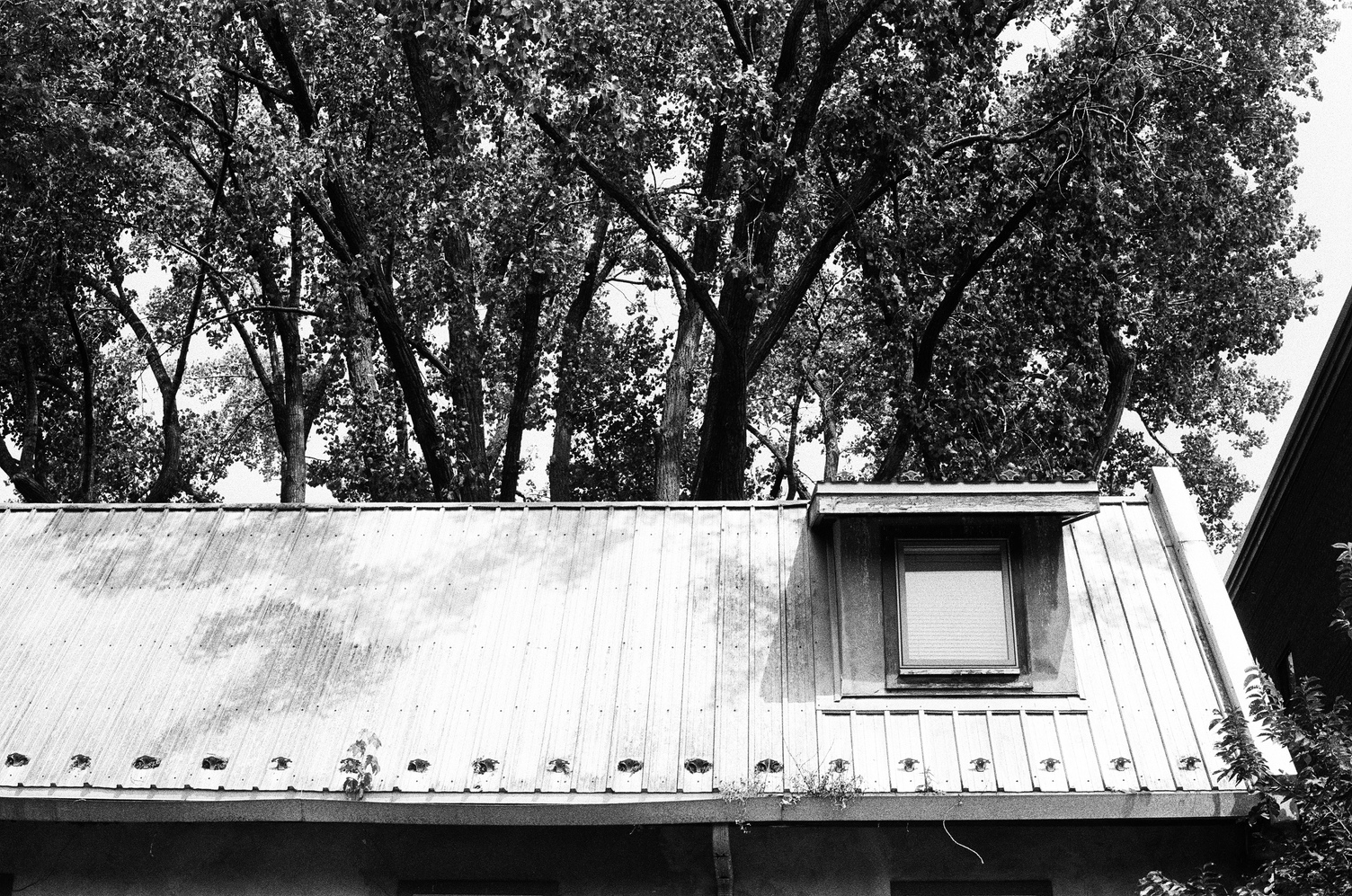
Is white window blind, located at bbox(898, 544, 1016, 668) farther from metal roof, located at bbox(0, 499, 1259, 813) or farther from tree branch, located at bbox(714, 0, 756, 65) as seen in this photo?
tree branch, located at bbox(714, 0, 756, 65)

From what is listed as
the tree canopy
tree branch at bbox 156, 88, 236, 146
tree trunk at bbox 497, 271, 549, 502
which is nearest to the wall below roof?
the tree canopy

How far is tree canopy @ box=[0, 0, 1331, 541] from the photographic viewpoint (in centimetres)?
1912

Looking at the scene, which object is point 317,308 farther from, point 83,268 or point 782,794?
point 782,794

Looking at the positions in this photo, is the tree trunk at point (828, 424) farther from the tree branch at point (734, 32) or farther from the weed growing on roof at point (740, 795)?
the weed growing on roof at point (740, 795)

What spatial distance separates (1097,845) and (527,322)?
605 inches

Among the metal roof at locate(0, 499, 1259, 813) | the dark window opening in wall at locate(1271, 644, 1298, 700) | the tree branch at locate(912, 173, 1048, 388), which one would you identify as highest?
the tree branch at locate(912, 173, 1048, 388)

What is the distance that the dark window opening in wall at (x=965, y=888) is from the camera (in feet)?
31.7

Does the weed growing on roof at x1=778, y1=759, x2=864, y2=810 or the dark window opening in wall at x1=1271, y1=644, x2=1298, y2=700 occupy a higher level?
the dark window opening in wall at x1=1271, y1=644, x2=1298, y2=700

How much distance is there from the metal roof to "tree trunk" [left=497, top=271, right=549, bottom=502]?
10.8 m

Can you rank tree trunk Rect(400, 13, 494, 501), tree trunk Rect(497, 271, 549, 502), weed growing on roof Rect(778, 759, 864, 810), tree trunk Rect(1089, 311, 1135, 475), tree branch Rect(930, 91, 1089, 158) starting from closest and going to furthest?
weed growing on roof Rect(778, 759, 864, 810), tree branch Rect(930, 91, 1089, 158), tree trunk Rect(400, 13, 494, 501), tree trunk Rect(497, 271, 549, 502), tree trunk Rect(1089, 311, 1135, 475)

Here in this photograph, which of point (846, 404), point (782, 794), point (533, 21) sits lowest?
point (782, 794)

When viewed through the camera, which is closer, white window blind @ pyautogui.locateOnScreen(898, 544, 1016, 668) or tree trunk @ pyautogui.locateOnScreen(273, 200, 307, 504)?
white window blind @ pyautogui.locateOnScreen(898, 544, 1016, 668)

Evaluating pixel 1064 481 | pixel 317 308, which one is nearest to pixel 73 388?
pixel 317 308

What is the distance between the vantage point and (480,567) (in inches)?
469
